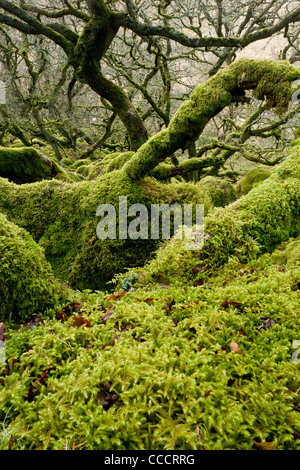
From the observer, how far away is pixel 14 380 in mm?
1479

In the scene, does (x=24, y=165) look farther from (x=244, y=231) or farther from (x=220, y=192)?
(x=244, y=231)

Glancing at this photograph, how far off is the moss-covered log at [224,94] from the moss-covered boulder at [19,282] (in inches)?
122

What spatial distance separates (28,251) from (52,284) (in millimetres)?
366

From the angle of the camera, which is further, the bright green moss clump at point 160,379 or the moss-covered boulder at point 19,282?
the moss-covered boulder at point 19,282

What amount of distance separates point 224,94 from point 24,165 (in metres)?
5.74

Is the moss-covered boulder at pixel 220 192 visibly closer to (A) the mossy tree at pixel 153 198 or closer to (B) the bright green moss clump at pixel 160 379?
(A) the mossy tree at pixel 153 198

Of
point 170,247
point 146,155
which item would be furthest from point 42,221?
point 170,247

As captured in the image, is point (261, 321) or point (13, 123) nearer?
point (261, 321)

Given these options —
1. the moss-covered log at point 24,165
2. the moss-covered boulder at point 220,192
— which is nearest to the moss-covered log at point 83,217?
the moss-covered log at point 24,165

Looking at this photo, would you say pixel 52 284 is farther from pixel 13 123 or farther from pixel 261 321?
pixel 13 123

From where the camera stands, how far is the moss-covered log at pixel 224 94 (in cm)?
371

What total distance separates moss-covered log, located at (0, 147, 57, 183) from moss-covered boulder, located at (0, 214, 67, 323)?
573 centimetres

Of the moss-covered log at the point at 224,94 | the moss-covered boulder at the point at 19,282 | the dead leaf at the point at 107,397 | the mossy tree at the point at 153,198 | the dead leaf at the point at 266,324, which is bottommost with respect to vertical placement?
the dead leaf at the point at 107,397

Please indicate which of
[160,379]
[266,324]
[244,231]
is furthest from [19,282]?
[244,231]
